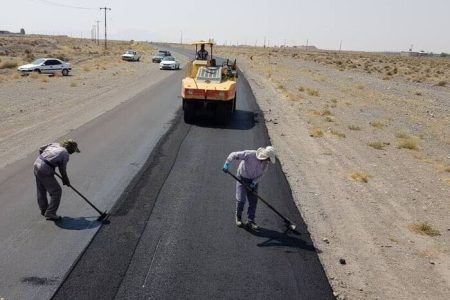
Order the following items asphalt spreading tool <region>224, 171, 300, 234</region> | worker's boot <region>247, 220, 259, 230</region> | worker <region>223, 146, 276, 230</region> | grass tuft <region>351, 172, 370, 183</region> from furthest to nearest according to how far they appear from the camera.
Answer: grass tuft <region>351, 172, 370, 183</region>, worker's boot <region>247, 220, 259, 230</region>, asphalt spreading tool <region>224, 171, 300, 234</region>, worker <region>223, 146, 276, 230</region>

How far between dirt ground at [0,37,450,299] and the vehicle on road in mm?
2177

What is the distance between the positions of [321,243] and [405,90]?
35522 millimetres

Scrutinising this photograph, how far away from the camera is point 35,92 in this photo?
26.3 metres

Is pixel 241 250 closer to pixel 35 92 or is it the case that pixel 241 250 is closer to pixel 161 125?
pixel 161 125

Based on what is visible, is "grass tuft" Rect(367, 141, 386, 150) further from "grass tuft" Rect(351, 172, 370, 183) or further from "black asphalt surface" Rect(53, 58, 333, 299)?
"black asphalt surface" Rect(53, 58, 333, 299)

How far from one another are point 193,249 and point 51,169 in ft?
9.58

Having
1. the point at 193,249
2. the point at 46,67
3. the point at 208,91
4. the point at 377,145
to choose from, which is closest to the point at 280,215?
the point at 193,249

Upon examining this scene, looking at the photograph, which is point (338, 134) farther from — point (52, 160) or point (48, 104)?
point (48, 104)

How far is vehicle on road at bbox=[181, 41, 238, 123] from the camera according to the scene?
1767 centimetres

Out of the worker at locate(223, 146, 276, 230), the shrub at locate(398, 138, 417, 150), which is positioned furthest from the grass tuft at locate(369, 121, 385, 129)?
the worker at locate(223, 146, 276, 230)

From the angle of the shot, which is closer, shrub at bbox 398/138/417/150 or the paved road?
the paved road

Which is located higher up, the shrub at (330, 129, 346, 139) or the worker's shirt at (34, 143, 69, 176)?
the worker's shirt at (34, 143, 69, 176)

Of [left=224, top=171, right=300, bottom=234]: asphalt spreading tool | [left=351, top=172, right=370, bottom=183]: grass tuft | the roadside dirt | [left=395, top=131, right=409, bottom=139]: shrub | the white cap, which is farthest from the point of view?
[left=395, top=131, right=409, bottom=139]: shrub

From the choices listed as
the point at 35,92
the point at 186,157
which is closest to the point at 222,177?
the point at 186,157
